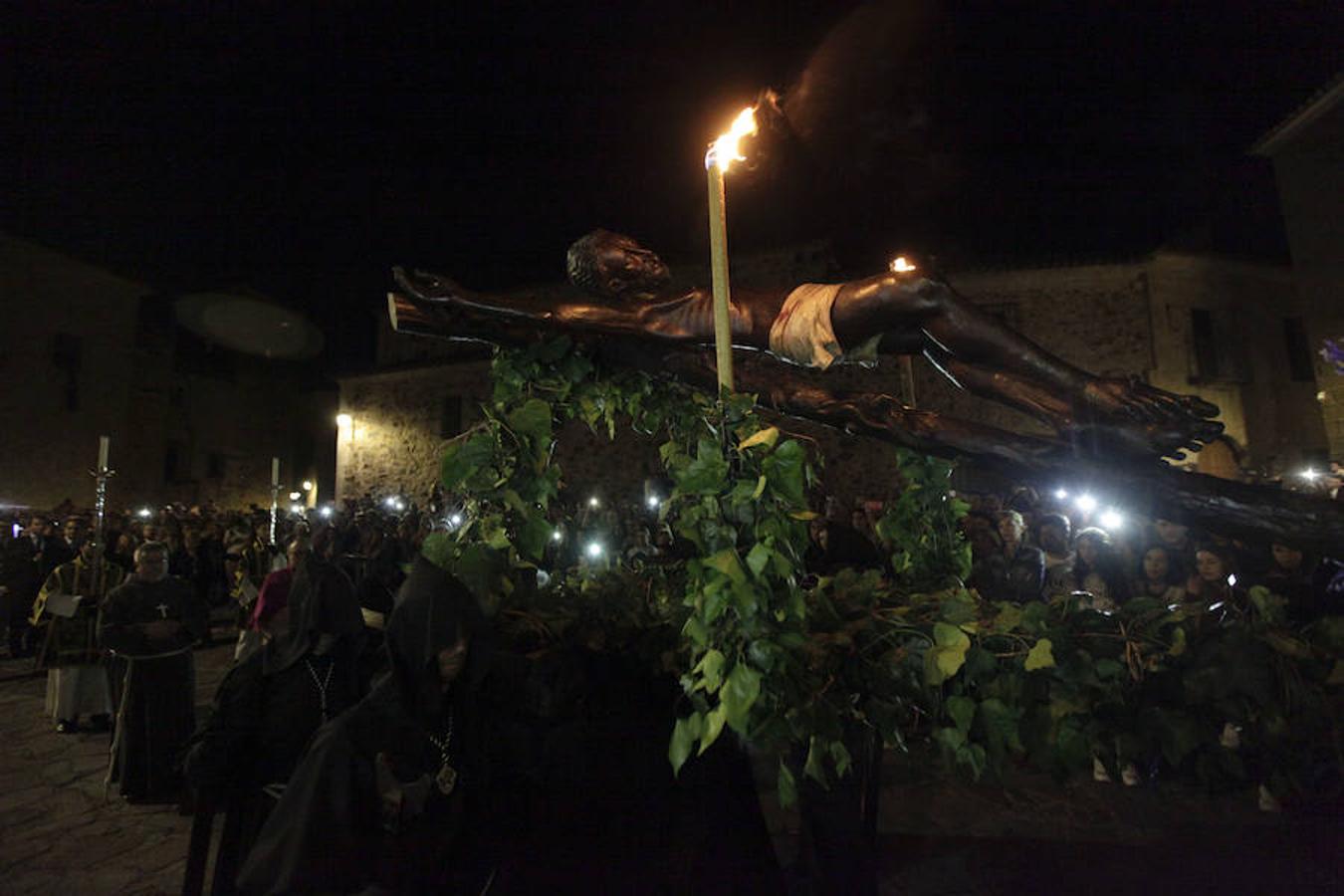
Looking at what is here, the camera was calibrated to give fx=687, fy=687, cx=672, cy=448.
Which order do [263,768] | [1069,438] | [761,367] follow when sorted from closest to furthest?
[1069,438] → [761,367] → [263,768]

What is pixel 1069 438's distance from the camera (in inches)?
96.1

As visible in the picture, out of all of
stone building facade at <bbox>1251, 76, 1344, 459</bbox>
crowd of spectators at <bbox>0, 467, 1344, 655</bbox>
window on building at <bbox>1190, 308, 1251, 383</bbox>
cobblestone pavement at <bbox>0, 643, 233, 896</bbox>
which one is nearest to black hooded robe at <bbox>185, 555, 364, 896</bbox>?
crowd of spectators at <bbox>0, 467, 1344, 655</bbox>

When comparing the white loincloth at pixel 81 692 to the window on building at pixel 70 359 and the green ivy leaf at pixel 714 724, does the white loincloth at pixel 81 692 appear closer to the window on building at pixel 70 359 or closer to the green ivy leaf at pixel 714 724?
the green ivy leaf at pixel 714 724

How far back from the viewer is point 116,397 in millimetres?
25359

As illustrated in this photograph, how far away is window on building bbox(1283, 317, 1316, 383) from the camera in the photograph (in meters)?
18.8

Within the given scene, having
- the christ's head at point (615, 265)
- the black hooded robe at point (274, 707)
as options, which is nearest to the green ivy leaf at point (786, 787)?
the christ's head at point (615, 265)

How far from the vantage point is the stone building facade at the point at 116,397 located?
73.0 feet

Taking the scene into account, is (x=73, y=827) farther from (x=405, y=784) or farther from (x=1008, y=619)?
(x=1008, y=619)

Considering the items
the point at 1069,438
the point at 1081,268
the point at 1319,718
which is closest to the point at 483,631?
the point at 1069,438

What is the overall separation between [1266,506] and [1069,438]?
0.60 metres

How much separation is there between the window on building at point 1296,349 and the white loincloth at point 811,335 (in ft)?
75.5

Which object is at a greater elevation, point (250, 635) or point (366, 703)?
point (366, 703)

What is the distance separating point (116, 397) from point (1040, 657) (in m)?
31.9

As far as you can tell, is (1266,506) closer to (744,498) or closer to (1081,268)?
(744,498)
